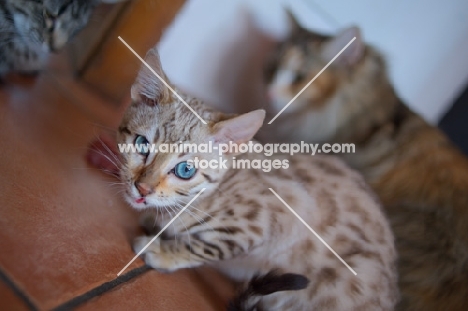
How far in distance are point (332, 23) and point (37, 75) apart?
1254mm

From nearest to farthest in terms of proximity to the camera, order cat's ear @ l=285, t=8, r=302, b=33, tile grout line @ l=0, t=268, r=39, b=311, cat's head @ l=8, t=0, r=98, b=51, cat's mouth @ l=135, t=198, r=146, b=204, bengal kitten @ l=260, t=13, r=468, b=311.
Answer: tile grout line @ l=0, t=268, r=39, b=311, cat's mouth @ l=135, t=198, r=146, b=204, bengal kitten @ l=260, t=13, r=468, b=311, cat's head @ l=8, t=0, r=98, b=51, cat's ear @ l=285, t=8, r=302, b=33

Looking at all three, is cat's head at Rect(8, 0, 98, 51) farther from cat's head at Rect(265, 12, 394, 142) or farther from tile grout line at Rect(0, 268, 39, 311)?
tile grout line at Rect(0, 268, 39, 311)

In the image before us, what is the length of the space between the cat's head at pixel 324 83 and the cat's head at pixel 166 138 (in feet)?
1.80

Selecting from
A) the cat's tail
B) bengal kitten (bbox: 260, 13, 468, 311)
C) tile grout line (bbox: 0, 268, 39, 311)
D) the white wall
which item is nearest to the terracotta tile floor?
tile grout line (bbox: 0, 268, 39, 311)

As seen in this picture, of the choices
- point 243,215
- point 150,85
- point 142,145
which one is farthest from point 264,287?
point 150,85

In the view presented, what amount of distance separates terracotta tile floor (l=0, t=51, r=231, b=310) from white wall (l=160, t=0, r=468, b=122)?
0.47 metres

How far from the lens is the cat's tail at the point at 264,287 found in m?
0.98

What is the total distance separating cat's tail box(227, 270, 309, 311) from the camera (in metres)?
0.98

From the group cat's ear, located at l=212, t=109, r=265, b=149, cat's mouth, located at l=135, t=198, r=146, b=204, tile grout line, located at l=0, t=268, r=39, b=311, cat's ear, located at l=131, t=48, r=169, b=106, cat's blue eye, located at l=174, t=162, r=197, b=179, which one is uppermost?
cat's ear, located at l=131, t=48, r=169, b=106

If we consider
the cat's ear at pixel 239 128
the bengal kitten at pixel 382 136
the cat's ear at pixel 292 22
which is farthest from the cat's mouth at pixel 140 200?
the cat's ear at pixel 292 22

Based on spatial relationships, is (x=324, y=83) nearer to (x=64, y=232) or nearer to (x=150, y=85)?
(x=150, y=85)

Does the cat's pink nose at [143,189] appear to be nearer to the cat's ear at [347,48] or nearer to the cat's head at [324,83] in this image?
the cat's head at [324,83]

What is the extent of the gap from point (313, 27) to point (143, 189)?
120 centimetres

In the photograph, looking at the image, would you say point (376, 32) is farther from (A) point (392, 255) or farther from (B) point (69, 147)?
(B) point (69, 147)
